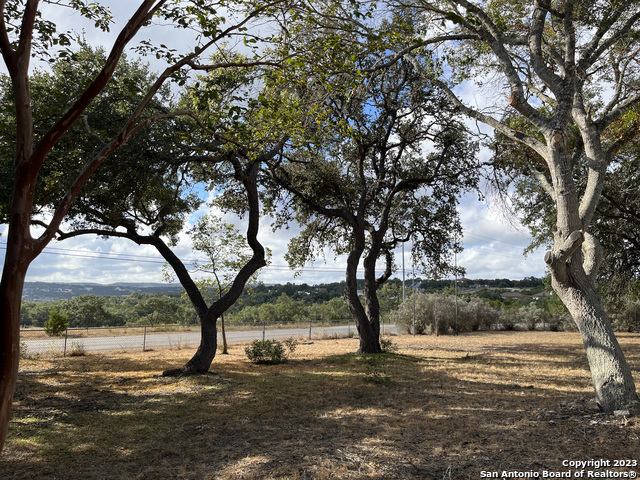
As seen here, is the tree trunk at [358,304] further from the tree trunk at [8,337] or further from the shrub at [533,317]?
the shrub at [533,317]

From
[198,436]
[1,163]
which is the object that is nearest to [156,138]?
[1,163]

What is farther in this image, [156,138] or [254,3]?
[156,138]

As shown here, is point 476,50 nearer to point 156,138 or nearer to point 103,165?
point 156,138

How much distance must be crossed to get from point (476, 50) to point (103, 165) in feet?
28.7

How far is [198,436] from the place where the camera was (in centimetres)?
591

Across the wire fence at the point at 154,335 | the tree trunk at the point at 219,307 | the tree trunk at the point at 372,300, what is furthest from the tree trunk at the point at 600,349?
the wire fence at the point at 154,335

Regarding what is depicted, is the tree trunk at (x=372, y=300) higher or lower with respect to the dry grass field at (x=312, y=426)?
higher

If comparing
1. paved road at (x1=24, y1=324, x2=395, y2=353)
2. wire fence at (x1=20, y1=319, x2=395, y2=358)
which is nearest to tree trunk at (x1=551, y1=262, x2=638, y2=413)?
wire fence at (x1=20, y1=319, x2=395, y2=358)

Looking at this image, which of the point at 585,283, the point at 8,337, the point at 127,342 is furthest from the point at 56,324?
the point at 585,283

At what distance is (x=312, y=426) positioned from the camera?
20.6 ft

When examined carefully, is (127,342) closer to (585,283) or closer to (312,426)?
(312,426)

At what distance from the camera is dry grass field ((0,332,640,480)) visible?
15.1 feet

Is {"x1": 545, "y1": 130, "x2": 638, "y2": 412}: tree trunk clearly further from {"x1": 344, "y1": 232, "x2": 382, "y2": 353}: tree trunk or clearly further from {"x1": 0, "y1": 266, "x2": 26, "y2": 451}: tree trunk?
{"x1": 344, "y1": 232, "x2": 382, "y2": 353}: tree trunk

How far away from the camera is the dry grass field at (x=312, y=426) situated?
4609 mm
